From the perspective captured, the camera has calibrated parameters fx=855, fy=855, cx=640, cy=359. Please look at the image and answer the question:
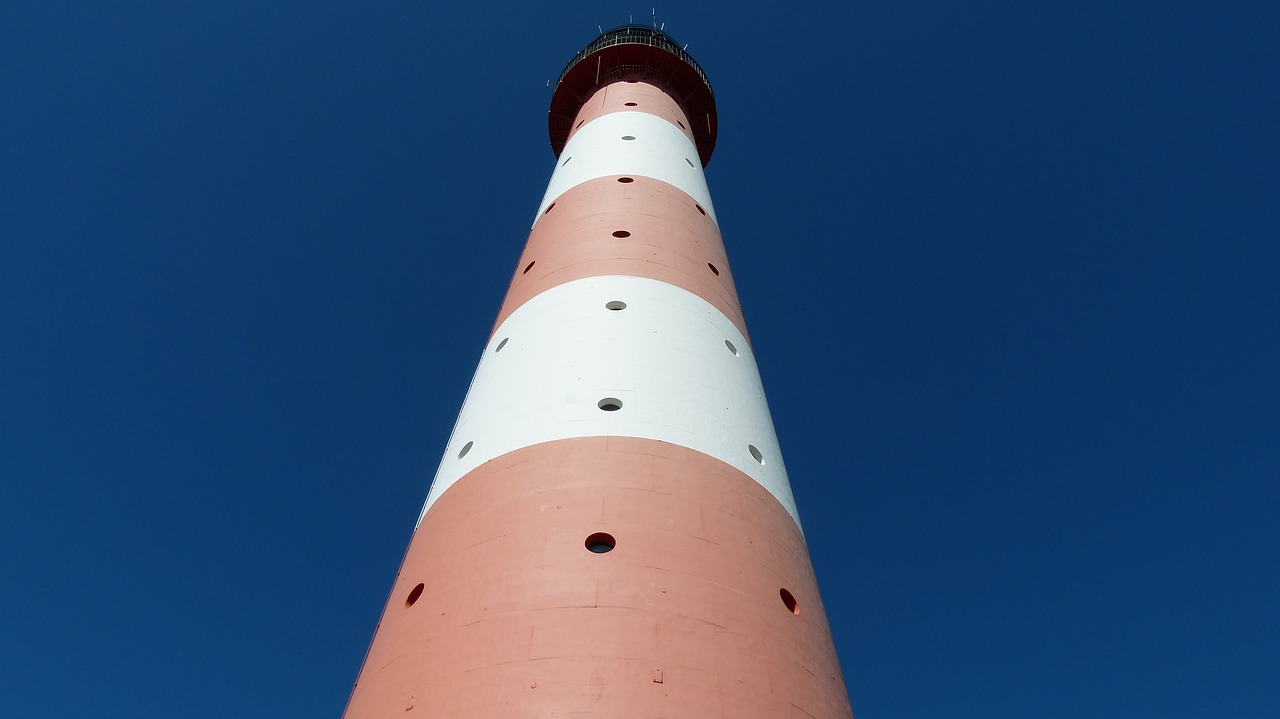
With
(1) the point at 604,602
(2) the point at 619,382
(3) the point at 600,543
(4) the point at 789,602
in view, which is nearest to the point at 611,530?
(3) the point at 600,543

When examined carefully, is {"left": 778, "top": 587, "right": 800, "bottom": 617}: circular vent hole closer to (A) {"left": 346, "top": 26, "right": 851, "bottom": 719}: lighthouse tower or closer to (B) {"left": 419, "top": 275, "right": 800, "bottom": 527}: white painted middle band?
(A) {"left": 346, "top": 26, "right": 851, "bottom": 719}: lighthouse tower

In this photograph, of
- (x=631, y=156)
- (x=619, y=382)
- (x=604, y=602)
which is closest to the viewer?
(x=604, y=602)

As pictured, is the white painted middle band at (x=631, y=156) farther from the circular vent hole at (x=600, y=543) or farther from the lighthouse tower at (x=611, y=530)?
the circular vent hole at (x=600, y=543)

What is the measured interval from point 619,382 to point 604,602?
8.98ft

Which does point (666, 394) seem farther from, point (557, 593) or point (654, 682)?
point (654, 682)

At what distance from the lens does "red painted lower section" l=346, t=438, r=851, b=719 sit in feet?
18.4

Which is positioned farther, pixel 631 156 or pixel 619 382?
pixel 631 156

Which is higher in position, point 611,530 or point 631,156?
point 631,156

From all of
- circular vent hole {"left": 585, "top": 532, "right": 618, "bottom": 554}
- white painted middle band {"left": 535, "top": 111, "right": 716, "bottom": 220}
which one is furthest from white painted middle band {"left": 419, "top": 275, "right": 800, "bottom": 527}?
white painted middle band {"left": 535, "top": 111, "right": 716, "bottom": 220}

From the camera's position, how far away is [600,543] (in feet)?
21.9

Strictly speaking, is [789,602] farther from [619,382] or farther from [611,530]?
[619,382]

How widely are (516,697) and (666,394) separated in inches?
140

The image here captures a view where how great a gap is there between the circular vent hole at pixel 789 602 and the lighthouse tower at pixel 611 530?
0.09 feet

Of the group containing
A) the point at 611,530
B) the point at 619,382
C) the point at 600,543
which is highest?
the point at 619,382
